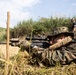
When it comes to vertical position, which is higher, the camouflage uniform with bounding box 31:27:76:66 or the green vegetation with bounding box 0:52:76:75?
the camouflage uniform with bounding box 31:27:76:66

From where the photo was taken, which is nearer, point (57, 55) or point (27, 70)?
point (27, 70)

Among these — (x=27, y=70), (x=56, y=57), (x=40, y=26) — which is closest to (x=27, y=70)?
(x=27, y=70)

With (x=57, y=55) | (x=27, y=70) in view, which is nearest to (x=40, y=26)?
(x=57, y=55)

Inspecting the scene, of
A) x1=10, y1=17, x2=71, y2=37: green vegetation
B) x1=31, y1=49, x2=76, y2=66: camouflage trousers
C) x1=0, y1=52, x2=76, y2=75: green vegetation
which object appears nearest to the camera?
x1=0, y1=52, x2=76, y2=75: green vegetation

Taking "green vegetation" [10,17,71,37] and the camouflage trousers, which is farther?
"green vegetation" [10,17,71,37]

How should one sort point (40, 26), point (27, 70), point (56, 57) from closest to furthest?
point (27, 70) < point (56, 57) < point (40, 26)

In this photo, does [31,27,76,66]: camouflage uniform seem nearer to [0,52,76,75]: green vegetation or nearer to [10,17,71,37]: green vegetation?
[0,52,76,75]: green vegetation

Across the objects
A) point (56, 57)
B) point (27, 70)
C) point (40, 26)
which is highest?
point (40, 26)

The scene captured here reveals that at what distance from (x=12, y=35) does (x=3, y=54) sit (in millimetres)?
7218

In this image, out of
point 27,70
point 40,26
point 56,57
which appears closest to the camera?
point 27,70

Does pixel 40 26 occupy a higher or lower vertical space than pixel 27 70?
higher

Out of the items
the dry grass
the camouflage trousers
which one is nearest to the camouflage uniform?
the camouflage trousers

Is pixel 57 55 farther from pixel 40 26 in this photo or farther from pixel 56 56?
pixel 40 26

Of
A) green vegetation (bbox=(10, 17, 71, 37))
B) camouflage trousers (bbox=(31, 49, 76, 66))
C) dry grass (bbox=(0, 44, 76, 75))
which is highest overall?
green vegetation (bbox=(10, 17, 71, 37))
